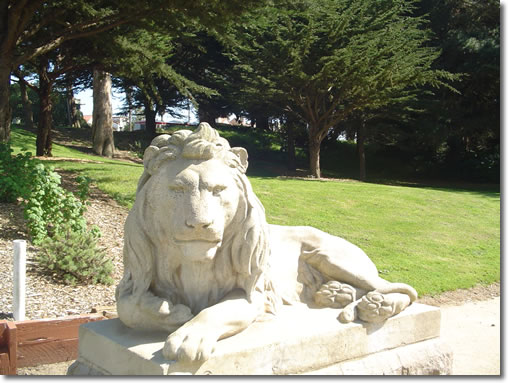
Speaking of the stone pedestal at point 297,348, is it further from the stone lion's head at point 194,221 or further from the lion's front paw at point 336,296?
the stone lion's head at point 194,221

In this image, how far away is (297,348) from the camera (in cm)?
298

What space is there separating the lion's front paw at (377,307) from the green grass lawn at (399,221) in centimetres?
413

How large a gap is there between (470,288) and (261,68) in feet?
46.4

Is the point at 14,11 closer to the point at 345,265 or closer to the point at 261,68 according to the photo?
the point at 345,265

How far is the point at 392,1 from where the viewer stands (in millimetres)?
20609

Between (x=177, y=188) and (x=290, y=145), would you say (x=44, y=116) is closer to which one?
(x=290, y=145)

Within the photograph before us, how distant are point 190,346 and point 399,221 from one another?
1032 centimetres

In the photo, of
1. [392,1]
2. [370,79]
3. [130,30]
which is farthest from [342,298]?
[392,1]

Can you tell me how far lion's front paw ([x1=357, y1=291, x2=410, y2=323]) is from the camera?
133 inches

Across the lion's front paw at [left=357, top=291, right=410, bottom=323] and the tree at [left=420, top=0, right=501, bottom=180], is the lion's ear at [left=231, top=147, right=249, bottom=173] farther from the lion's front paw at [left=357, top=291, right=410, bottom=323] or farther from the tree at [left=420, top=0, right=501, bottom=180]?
the tree at [left=420, top=0, right=501, bottom=180]

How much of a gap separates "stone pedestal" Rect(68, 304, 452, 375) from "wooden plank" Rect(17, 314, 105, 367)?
136cm

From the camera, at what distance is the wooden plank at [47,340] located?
4.34 meters

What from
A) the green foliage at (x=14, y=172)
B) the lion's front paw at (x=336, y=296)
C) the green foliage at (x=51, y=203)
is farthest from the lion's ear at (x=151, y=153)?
the green foliage at (x=14, y=172)

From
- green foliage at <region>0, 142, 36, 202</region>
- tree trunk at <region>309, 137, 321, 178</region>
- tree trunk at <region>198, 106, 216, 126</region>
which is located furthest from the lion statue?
tree trunk at <region>198, 106, 216, 126</region>
